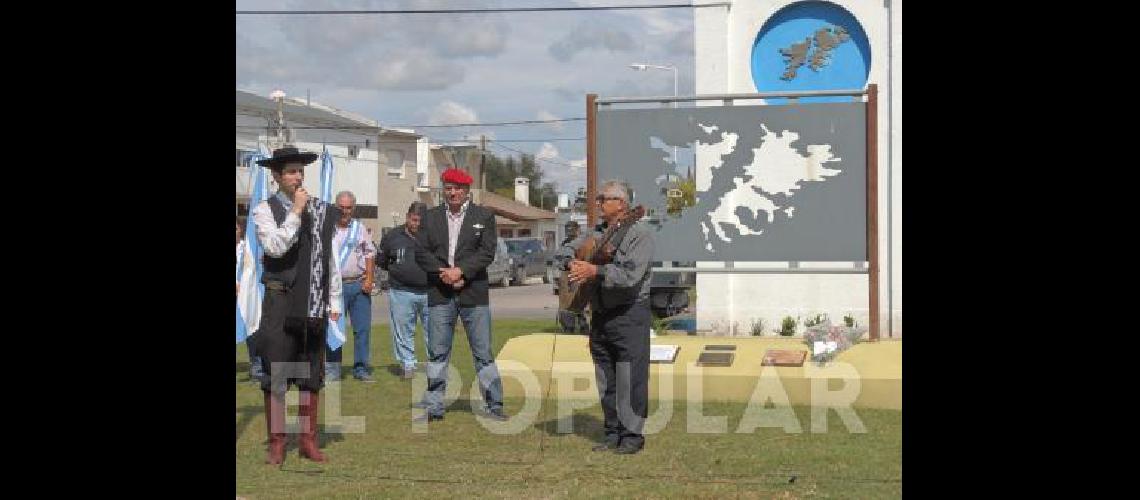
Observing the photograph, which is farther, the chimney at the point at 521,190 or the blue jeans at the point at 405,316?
the chimney at the point at 521,190

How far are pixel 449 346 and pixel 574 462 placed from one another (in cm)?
210

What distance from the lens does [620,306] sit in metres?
8.71

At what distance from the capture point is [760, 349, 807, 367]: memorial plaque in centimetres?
1080

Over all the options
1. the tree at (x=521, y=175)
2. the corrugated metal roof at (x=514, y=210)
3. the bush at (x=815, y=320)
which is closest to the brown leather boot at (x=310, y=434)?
the bush at (x=815, y=320)

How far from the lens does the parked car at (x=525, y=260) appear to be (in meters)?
46.1

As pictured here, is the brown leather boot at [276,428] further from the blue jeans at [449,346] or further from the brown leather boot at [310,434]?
the blue jeans at [449,346]

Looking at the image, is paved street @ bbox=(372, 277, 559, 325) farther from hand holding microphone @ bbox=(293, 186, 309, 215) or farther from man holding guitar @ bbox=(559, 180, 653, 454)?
hand holding microphone @ bbox=(293, 186, 309, 215)

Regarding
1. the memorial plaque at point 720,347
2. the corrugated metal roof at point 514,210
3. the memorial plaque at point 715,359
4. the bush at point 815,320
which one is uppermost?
the corrugated metal roof at point 514,210

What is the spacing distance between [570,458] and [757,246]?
4.72 m

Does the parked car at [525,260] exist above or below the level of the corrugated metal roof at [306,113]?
below

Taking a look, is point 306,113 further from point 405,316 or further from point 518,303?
point 405,316

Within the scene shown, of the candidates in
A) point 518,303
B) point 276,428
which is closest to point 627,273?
point 276,428

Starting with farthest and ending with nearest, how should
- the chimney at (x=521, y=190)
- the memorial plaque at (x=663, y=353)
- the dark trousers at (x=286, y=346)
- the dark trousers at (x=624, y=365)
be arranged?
the chimney at (x=521, y=190)
the memorial plaque at (x=663, y=353)
the dark trousers at (x=624, y=365)
the dark trousers at (x=286, y=346)

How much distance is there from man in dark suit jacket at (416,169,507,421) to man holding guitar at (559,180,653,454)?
4.37 ft
